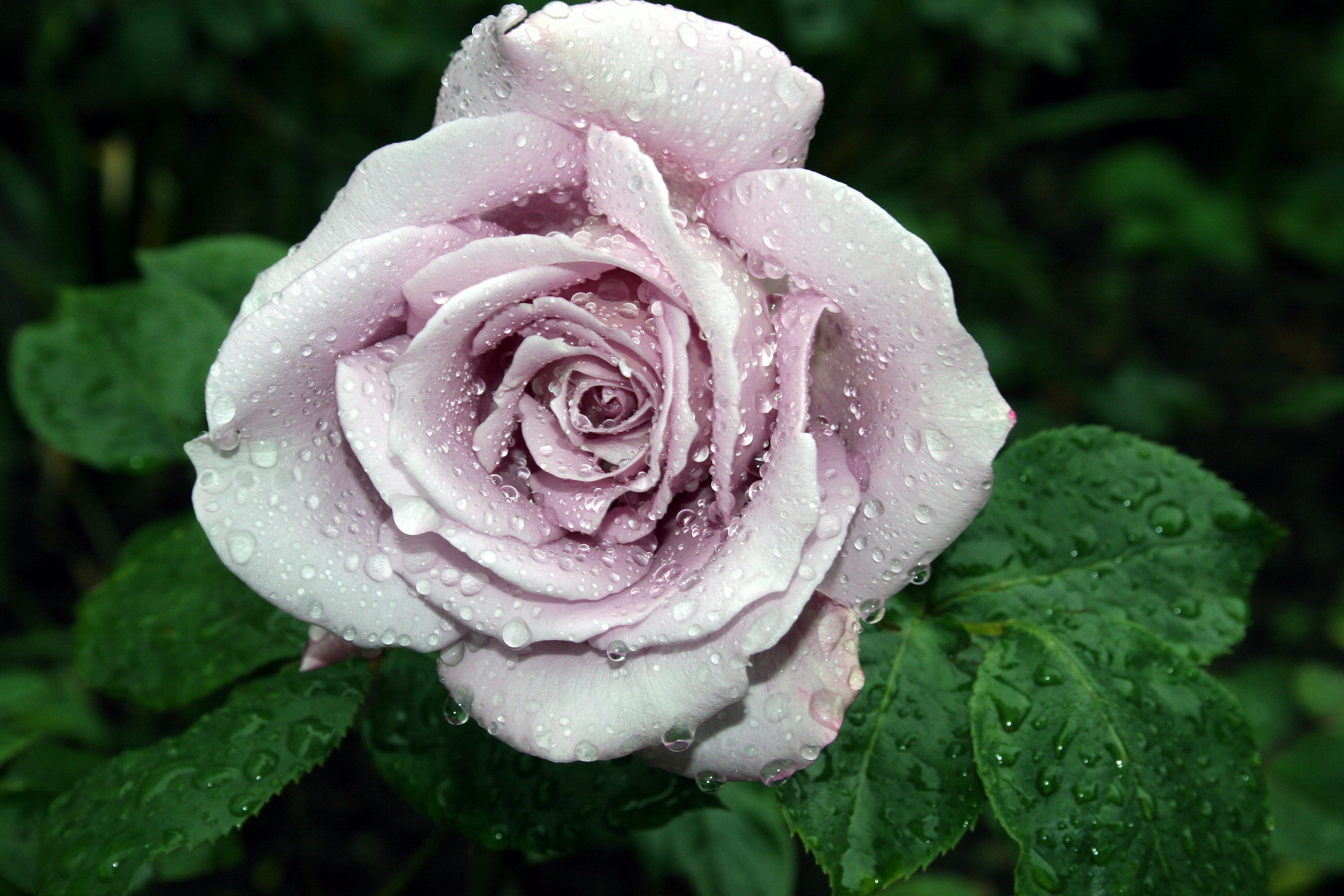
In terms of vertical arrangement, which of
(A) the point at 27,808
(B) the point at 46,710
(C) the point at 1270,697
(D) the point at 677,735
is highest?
(D) the point at 677,735

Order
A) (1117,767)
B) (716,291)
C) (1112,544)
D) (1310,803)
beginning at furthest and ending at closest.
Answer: (1310,803), (1112,544), (1117,767), (716,291)

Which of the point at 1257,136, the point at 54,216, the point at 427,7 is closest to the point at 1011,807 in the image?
the point at 54,216

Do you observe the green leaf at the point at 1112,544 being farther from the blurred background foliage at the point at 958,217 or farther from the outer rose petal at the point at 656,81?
the blurred background foliage at the point at 958,217

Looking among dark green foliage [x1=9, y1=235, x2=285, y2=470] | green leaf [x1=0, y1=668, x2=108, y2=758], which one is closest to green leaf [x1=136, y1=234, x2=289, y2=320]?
dark green foliage [x1=9, y1=235, x2=285, y2=470]

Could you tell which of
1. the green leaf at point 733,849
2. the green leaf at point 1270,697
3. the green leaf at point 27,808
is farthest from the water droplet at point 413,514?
the green leaf at point 1270,697

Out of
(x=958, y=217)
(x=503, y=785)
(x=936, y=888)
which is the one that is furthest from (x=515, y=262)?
(x=958, y=217)

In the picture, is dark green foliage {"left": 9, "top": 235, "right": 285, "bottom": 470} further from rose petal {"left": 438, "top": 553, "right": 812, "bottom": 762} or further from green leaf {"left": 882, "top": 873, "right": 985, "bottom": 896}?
green leaf {"left": 882, "top": 873, "right": 985, "bottom": 896}

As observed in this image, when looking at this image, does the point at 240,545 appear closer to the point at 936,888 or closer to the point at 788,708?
the point at 788,708
